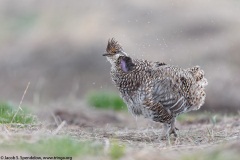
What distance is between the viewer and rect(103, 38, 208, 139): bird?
829 cm

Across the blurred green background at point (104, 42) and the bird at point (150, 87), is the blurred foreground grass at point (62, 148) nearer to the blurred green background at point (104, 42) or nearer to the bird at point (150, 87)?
the bird at point (150, 87)

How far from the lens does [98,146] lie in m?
6.55

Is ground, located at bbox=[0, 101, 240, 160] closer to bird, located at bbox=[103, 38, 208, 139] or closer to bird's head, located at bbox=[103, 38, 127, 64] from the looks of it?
bird, located at bbox=[103, 38, 208, 139]

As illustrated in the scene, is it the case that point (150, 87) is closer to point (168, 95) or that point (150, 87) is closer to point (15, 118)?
point (168, 95)

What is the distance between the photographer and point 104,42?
19.1m

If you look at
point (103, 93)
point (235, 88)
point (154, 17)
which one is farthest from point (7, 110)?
point (154, 17)

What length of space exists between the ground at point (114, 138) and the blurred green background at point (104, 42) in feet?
14.0

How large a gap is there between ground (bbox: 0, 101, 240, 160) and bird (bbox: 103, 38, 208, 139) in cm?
35

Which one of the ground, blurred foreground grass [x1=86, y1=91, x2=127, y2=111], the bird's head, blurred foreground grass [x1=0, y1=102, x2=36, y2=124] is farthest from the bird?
blurred foreground grass [x1=86, y1=91, x2=127, y2=111]

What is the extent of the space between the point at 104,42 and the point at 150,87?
10886 millimetres

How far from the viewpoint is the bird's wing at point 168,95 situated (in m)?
8.34

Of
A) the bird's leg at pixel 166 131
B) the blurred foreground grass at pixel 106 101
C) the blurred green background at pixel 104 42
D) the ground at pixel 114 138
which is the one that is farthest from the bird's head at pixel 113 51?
the blurred green background at pixel 104 42

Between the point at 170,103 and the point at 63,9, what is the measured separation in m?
14.5

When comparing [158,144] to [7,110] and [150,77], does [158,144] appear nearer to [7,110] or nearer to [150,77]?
[150,77]
